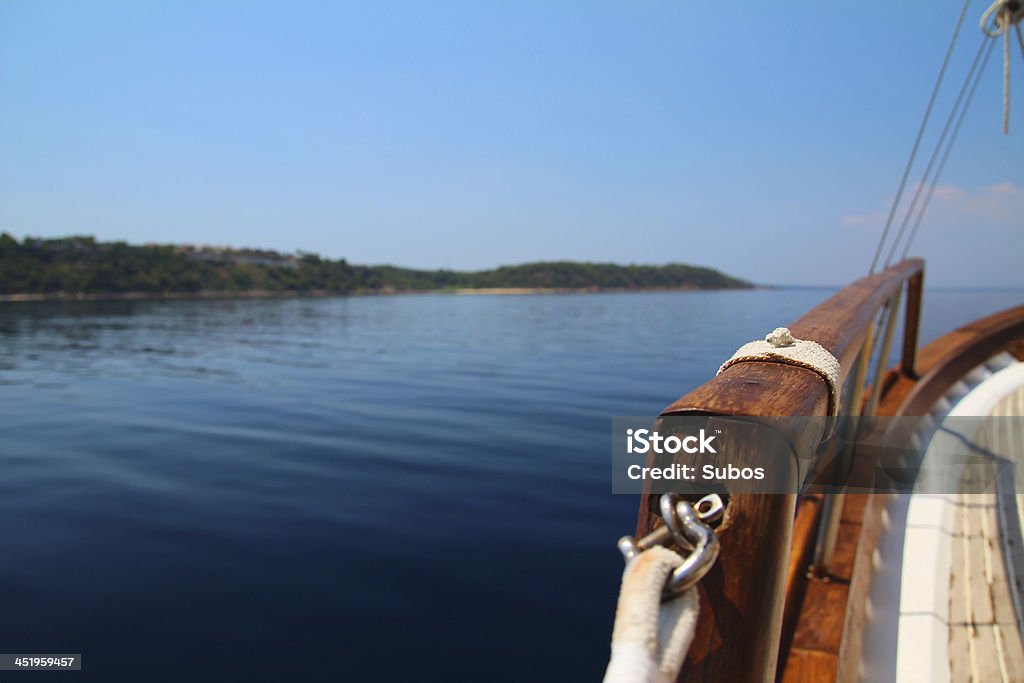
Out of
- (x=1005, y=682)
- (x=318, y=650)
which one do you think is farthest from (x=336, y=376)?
(x=1005, y=682)

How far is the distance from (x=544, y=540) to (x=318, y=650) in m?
1.46

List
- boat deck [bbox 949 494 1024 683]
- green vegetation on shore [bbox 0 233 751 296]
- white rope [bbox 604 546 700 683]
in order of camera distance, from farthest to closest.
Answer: green vegetation on shore [bbox 0 233 751 296], boat deck [bbox 949 494 1024 683], white rope [bbox 604 546 700 683]

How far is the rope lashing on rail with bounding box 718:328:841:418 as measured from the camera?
83cm

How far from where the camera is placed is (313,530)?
366 cm

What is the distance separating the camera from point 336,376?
10.1m

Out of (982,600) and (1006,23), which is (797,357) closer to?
(982,600)

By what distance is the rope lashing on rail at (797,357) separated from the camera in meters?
0.83

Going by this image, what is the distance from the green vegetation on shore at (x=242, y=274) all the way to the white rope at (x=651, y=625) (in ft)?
252

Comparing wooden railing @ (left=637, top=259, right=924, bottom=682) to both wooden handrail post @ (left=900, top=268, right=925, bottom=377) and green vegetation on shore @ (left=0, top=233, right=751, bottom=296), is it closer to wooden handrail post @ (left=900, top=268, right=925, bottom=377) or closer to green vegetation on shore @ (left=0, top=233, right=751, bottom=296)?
wooden handrail post @ (left=900, top=268, right=925, bottom=377)

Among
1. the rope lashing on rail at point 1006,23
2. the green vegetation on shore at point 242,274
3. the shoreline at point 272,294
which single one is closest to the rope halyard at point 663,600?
the rope lashing on rail at point 1006,23

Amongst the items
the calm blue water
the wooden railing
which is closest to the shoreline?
the calm blue water

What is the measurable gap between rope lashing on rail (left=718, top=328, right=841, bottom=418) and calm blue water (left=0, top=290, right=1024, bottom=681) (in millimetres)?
2010

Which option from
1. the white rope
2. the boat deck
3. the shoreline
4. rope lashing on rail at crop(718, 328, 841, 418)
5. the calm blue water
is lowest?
the calm blue water

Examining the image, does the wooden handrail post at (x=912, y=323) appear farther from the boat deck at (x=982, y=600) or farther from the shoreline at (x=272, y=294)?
the shoreline at (x=272, y=294)
